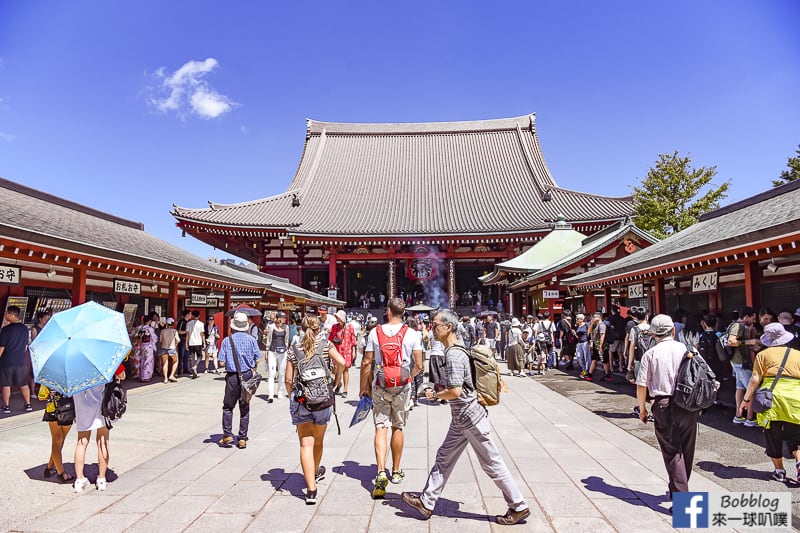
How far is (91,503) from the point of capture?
165 inches

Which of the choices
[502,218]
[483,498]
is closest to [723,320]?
[483,498]

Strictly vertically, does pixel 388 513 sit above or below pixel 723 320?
below

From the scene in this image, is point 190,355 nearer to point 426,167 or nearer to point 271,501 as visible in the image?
point 271,501

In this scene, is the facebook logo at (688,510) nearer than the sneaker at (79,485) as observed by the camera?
Yes

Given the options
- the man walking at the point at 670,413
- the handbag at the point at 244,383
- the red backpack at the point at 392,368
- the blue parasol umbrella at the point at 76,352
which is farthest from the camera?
the handbag at the point at 244,383

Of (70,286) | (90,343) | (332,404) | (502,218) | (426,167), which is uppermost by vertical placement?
(426,167)

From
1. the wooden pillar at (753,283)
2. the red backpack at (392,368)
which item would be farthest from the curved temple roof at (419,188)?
the red backpack at (392,368)

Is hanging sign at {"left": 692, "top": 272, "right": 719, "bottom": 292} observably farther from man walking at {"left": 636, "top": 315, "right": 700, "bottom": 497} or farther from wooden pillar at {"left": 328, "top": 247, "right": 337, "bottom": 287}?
wooden pillar at {"left": 328, "top": 247, "right": 337, "bottom": 287}

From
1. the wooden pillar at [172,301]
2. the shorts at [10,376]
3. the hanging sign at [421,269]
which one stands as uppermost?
the hanging sign at [421,269]

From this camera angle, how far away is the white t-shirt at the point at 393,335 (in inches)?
179

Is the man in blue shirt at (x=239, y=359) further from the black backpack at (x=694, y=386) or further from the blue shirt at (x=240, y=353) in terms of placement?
the black backpack at (x=694, y=386)

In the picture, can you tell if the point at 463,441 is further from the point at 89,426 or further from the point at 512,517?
the point at 89,426

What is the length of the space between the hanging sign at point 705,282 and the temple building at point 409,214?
14.0 metres

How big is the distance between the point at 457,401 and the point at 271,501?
1833mm
